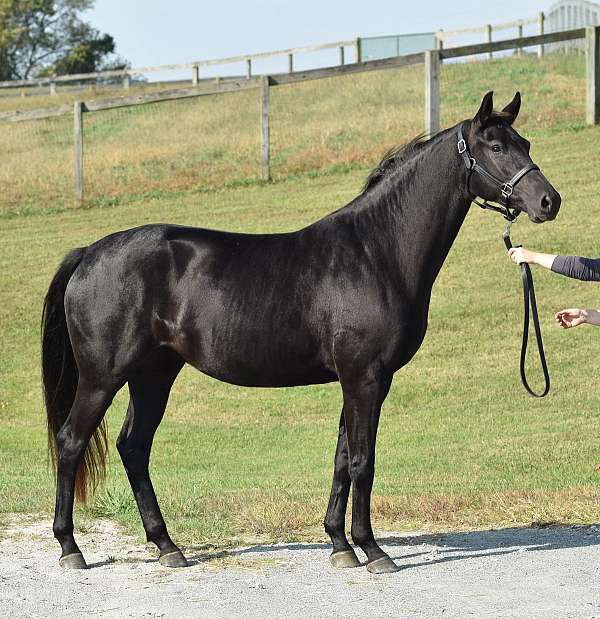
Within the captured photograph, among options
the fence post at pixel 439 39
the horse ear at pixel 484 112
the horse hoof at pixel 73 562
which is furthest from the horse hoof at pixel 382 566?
the fence post at pixel 439 39

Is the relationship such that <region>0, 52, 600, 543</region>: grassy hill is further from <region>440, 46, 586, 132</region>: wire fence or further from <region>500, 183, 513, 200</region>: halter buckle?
<region>500, 183, 513, 200</region>: halter buckle

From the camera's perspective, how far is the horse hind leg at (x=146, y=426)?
6.49m

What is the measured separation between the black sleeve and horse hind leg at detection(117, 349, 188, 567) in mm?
2222

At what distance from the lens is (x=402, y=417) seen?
37.1ft

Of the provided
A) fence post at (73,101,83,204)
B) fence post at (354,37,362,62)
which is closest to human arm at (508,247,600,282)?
fence post at (73,101,83,204)

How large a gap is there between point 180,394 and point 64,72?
48.3 m

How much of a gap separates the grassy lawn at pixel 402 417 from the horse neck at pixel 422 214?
1.88 m

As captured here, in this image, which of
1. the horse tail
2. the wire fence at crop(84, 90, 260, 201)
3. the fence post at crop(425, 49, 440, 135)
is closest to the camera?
the horse tail

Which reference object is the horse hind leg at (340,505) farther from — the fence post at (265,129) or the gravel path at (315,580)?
the fence post at (265,129)

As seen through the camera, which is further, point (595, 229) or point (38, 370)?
point (595, 229)

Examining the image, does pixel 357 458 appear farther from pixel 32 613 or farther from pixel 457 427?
pixel 457 427

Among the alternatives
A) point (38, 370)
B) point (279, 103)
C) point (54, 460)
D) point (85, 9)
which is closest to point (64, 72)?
point (85, 9)

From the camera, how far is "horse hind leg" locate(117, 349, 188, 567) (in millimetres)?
6488

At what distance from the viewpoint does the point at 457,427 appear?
424 inches
